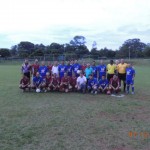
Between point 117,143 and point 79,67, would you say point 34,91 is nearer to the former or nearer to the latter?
point 79,67

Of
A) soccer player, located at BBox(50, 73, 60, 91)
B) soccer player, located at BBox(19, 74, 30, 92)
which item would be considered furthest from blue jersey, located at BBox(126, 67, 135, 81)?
soccer player, located at BBox(19, 74, 30, 92)

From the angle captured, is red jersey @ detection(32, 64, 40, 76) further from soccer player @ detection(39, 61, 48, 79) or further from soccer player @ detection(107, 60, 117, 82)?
soccer player @ detection(107, 60, 117, 82)

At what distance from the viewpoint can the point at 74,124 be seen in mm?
6820

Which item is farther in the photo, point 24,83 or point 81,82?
point 24,83

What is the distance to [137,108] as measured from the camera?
902 centimetres

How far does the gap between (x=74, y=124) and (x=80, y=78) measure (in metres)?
6.21

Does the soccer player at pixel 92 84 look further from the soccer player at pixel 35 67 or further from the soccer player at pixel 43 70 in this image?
the soccer player at pixel 35 67

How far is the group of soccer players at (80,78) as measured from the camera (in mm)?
12773

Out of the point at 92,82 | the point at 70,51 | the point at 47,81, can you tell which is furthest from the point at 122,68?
the point at 70,51

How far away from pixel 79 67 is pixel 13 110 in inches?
229

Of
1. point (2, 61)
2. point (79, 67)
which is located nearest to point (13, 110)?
point (79, 67)

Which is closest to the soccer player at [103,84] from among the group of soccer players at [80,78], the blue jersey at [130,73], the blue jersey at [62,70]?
the group of soccer players at [80,78]

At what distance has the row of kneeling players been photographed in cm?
1272

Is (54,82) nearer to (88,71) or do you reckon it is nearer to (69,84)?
(69,84)
